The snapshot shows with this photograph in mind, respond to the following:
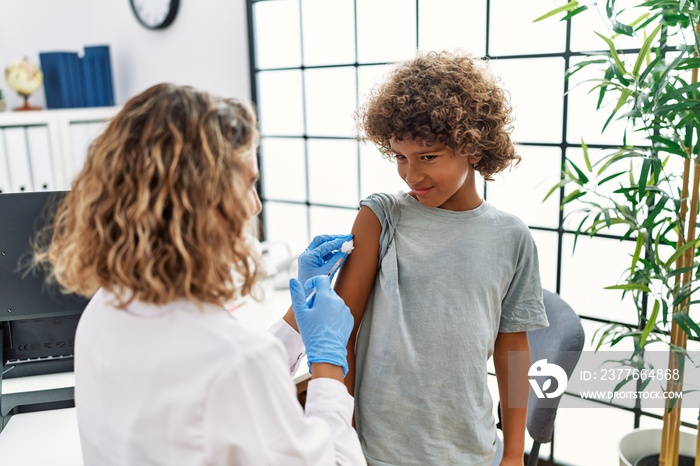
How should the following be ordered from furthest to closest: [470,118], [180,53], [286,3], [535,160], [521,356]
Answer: [180,53] < [286,3] < [535,160] < [521,356] < [470,118]

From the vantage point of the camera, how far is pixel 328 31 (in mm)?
2666

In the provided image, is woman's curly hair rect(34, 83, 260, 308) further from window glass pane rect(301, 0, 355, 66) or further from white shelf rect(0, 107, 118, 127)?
white shelf rect(0, 107, 118, 127)

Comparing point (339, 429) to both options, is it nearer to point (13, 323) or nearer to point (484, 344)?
point (484, 344)

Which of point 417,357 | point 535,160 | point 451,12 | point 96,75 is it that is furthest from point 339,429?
point 96,75

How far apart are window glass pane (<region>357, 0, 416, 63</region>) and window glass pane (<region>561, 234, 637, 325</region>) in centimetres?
98

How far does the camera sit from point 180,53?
10.0 feet

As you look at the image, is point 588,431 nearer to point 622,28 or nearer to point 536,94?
point 536,94

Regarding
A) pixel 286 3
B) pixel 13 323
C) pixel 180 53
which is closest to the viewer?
pixel 13 323

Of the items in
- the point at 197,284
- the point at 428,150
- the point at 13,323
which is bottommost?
the point at 13,323

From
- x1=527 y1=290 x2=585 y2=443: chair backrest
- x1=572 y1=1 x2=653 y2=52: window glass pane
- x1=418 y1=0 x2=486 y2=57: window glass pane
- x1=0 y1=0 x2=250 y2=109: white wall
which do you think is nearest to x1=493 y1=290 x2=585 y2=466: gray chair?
x1=527 y1=290 x2=585 y2=443: chair backrest

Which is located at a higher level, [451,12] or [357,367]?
[451,12]

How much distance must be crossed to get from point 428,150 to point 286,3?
6.15ft

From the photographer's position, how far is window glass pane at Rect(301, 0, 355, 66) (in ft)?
8.51

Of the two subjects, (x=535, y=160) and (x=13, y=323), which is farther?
(x=535, y=160)
